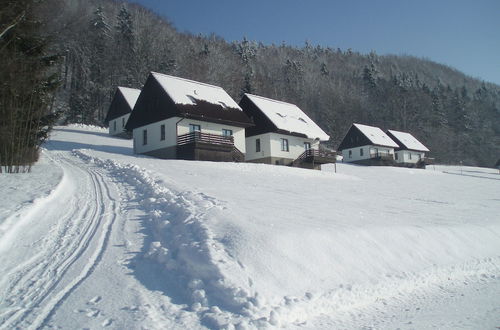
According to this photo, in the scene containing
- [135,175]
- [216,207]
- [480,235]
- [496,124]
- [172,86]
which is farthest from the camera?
[496,124]

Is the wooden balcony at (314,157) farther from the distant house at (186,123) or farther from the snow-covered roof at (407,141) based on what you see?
the snow-covered roof at (407,141)

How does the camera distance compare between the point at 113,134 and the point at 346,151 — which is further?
the point at 346,151

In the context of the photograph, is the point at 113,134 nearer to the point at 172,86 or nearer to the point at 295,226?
the point at 172,86

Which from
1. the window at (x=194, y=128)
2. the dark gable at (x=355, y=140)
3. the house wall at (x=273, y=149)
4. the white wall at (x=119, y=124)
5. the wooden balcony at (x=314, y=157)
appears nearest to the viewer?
the window at (x=194, y=128)

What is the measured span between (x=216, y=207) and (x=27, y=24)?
11.0 m

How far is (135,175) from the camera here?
15.8m

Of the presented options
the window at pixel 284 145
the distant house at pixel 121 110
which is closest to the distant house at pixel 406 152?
the window at pixel 284 145

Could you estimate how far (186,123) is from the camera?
28500 mm

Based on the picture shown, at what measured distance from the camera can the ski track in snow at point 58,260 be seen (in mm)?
5027

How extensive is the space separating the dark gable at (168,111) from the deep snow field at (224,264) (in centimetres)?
1621

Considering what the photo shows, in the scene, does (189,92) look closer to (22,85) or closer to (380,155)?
(22,85)

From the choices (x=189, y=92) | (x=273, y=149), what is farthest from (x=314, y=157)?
(x=189, y=92)

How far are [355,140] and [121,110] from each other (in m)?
34.4

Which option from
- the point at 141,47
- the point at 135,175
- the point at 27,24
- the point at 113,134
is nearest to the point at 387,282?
the point at 135,175
